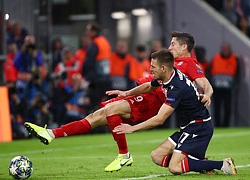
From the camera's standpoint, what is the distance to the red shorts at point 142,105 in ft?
30.5

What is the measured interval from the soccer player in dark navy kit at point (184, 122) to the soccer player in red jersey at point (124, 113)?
39 cm

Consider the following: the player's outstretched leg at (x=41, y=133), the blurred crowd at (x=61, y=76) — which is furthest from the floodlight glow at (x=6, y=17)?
the player's outstretched leg at (x=41, y=133)

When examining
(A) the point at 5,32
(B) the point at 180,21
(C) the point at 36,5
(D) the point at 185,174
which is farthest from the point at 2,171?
(B) the point at 180,21

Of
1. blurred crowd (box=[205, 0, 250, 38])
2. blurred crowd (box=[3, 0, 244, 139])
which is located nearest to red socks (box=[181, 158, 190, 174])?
blurred crowd (box=[3, 0, 244, 139])

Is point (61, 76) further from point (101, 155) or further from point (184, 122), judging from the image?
point (184, 122)

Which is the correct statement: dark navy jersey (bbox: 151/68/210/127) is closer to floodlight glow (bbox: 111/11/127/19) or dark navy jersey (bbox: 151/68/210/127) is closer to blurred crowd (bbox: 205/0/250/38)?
floodlight glow (bbox: 111/11/127/19)

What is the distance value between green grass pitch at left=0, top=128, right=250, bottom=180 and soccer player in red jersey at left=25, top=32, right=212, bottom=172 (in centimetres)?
34

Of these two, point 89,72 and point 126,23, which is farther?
point 126,23

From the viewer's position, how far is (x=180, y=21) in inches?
792

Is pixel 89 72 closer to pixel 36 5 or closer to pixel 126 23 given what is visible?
pixel 36 5

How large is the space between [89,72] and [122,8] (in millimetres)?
4073

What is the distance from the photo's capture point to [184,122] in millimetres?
8430

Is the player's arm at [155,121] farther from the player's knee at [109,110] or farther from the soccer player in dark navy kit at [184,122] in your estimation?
the player's knee at [109,110]

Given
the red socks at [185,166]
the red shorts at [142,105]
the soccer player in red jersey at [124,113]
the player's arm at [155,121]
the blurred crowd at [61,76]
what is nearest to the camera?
the player's arm at [155,121]
